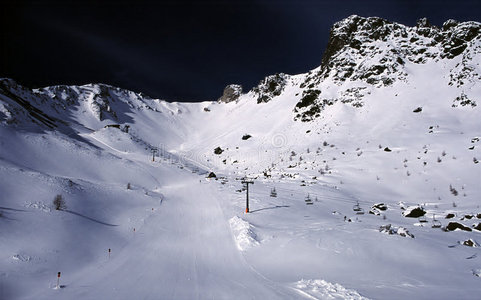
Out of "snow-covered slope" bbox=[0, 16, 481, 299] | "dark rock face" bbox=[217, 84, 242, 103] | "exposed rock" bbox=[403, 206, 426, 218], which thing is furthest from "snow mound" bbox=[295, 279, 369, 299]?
"dark rock face" bbox=[217, 84, 242, 103]

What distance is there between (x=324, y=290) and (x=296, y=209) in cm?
1166

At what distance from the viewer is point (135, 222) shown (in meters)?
16.4

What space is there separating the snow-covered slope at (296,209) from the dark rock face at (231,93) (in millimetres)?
107372

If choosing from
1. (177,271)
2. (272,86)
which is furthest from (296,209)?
(272,86)

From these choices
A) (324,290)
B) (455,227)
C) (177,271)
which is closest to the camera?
(324,290)

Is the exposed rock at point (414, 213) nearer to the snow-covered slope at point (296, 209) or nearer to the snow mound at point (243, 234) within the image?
the snow-covered slope at point (296, 209)

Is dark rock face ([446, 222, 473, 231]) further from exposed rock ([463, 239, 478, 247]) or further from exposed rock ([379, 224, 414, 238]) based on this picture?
exposed rock ([379, 224, 414, 238])

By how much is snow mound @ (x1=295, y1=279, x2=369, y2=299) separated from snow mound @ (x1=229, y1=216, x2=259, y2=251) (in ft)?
15.3

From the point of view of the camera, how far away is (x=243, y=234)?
13945 millimetres

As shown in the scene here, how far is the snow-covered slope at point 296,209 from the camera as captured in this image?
8.55 meters

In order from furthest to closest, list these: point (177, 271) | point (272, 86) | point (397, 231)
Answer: point (272, 86) < point (397, 231) < point (177, 271)

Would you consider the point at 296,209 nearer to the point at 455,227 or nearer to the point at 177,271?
the point at 455,227

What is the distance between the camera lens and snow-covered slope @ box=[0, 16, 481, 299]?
8547 millimetres

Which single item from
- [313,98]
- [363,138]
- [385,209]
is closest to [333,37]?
[313,98]
